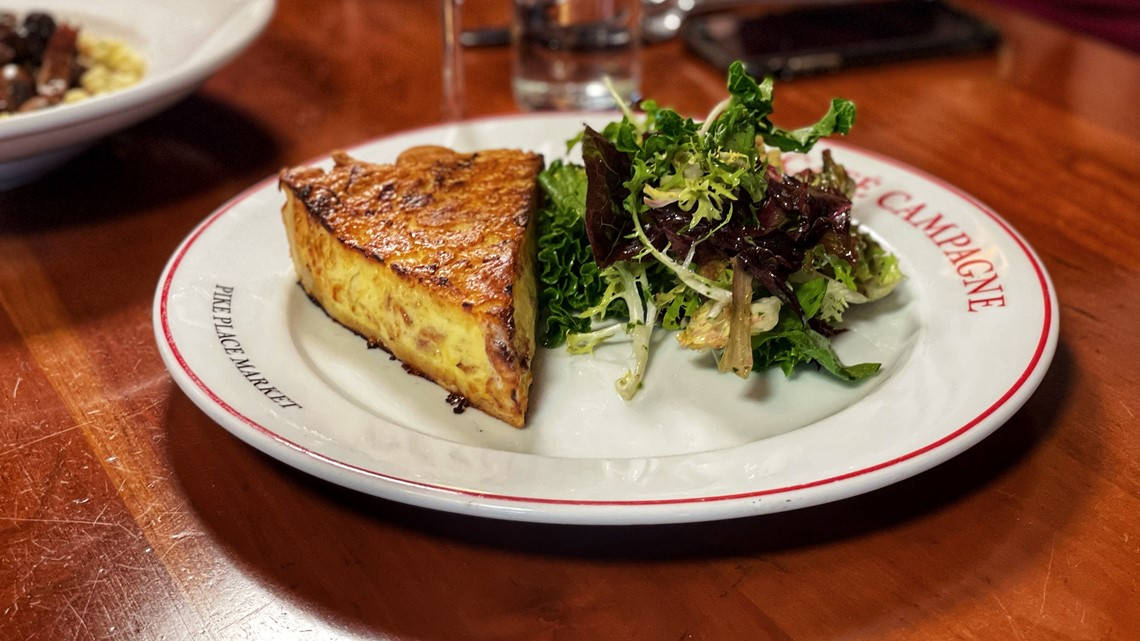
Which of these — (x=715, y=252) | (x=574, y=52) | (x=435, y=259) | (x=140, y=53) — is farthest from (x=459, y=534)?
(x=140, y=53)

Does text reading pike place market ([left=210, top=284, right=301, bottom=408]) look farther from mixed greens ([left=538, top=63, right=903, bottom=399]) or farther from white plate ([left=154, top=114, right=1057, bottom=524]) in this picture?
mixed greens ([left=538, top=63, right=903, bottom=399])

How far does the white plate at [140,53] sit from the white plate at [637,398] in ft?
1.32

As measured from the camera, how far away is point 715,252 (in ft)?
6.79

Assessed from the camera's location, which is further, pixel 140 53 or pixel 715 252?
pixel 140 53

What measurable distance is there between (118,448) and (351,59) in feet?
7.34

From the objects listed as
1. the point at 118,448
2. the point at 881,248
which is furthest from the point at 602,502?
the point at 881,248

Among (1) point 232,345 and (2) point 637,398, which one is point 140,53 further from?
(2) point 637,398

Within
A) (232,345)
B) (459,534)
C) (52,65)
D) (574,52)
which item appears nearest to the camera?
(459,534)

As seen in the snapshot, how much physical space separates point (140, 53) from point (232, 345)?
1900 millimetres

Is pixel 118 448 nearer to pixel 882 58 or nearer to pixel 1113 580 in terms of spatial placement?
pixel 1113 580

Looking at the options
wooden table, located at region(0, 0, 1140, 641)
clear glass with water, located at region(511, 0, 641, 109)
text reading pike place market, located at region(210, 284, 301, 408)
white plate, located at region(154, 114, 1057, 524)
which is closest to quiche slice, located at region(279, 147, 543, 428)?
white plate, located at region(154, 114, 1057, 524)

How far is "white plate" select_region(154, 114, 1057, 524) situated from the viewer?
60.5 inches

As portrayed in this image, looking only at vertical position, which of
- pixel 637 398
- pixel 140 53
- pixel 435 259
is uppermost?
pixel 435 259

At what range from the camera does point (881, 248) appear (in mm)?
2246
